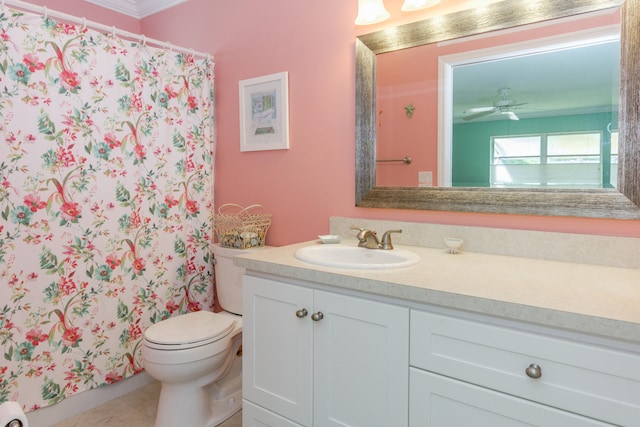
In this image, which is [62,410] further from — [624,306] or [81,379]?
[624,306]

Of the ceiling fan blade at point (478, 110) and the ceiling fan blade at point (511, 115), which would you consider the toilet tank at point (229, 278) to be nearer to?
the ceiling fan blade at point (478, 110)

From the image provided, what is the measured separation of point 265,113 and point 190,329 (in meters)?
1.22

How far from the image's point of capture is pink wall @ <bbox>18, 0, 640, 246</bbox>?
197 centimetres

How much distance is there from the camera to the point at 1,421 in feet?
2.18

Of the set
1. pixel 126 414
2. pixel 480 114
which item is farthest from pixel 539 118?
pixel 126 414

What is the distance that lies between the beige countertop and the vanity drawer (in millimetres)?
46

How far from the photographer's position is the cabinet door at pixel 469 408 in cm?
95

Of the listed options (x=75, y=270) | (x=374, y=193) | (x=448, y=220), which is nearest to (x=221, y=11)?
(x=374, y=193)

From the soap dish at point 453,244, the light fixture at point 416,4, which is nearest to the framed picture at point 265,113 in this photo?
the light fixture at point 416,4

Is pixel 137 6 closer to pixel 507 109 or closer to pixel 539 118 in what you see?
pixel 507 109

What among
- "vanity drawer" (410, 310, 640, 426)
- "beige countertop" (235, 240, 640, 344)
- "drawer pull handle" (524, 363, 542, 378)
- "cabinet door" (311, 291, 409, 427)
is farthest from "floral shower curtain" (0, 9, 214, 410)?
"drawer pull handle" (524, 363, 542, 378)

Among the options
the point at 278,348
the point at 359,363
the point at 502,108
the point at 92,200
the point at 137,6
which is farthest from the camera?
the point at 137,6

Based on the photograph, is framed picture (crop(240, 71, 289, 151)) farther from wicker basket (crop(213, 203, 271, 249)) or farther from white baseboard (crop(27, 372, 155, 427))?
white baseboard (crop(27, 372, 155, 427))

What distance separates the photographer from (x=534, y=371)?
0.95 metres
